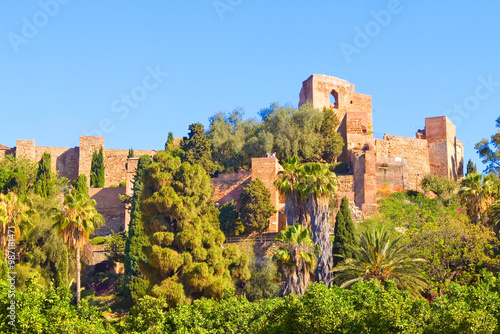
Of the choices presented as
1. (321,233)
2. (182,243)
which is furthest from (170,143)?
(321,233)

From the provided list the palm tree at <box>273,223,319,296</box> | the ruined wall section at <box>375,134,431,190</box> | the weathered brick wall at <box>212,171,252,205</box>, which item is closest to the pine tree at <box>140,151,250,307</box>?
the palm tree at <box>273,223,319,296</box>

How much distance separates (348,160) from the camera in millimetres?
54594

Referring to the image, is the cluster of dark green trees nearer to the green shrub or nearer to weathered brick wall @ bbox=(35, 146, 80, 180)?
the green shrub


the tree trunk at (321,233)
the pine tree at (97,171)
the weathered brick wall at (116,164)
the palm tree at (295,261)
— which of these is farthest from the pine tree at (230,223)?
the weathered brick wall at (116,164)

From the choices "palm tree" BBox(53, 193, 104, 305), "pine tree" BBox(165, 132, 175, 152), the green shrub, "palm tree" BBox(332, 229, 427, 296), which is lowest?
"palm tree" BBox(332, 229, 427, 296)

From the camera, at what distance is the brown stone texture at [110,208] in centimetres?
5409

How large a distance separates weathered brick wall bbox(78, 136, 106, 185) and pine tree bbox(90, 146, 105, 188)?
1.75 feet

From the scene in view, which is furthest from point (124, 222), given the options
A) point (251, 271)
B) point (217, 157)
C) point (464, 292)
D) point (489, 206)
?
point (464, 292)

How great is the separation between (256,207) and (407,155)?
49.0 feet

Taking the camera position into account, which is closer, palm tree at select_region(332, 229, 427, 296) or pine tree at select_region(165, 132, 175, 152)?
palm tree at select_region(332, 229, 427, 296)

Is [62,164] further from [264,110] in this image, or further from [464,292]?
[464,292]

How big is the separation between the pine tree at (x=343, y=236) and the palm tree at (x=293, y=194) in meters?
2.96

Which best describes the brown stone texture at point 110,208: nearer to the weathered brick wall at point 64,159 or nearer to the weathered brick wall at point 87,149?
the weathered brick wall at point 87,149

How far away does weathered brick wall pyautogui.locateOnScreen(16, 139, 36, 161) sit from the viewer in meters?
63.4
